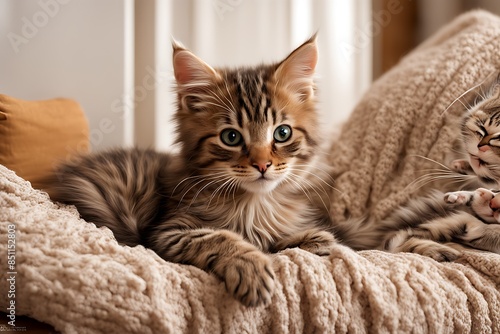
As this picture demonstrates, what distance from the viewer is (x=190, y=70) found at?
4.46 ft

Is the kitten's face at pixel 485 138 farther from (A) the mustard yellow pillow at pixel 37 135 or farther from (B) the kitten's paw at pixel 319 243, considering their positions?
(A) the mustard yellow pillow at pixel 37 135

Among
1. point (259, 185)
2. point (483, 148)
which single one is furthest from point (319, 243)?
point (483, 148)

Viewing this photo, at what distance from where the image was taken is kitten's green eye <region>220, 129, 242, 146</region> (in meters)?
1.30

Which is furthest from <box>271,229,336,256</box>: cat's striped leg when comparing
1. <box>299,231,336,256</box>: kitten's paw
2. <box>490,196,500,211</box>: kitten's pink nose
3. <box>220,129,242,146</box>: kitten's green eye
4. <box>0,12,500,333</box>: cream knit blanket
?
<box>490,196,500,211</box>: kitten's pink nose

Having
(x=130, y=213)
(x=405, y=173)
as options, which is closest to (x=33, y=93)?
(x=130, y=213)

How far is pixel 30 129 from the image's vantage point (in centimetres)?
173

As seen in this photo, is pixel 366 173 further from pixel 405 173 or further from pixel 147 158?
pixel 147 158

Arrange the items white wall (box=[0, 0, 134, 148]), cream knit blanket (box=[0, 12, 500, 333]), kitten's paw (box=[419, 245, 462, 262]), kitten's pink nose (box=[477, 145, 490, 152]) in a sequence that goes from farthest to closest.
Answer: 1. white wall (box=[0, 0, 134, 148])
2. kitten's pink nose (box=[477, 145, 490, 152])
3. kitten's paw (box=[419, 245, 462, 262])
4. cream knit blanket (box=[0, 12, 500, 333])

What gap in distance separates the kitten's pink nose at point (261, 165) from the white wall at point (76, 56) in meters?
1.28

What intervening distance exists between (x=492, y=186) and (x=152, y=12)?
1.80 meters

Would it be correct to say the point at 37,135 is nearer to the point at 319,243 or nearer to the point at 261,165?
the point at 261,165

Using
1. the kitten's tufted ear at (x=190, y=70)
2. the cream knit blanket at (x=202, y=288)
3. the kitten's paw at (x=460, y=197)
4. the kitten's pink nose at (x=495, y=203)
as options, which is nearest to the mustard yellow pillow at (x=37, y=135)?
the cream knit blanket at (x=202, y=288)

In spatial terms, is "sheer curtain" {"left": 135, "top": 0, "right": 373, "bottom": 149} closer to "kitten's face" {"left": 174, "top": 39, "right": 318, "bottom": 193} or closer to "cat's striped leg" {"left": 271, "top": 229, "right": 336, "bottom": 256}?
"kitten's face" {"left": 174, "top": 39, "right": 318, "bottom": 193}

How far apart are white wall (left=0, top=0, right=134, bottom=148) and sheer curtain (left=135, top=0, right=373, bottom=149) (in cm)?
13
